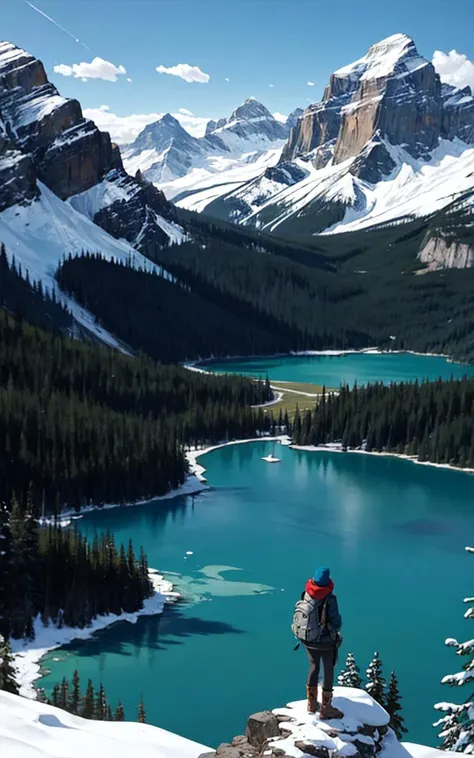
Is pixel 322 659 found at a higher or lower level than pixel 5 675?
higher

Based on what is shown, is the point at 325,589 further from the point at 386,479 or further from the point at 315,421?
the point at 315,421

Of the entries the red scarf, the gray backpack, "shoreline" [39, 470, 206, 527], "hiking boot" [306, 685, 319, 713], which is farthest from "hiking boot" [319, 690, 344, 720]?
"shoreline" [39, 470, 206, 527]

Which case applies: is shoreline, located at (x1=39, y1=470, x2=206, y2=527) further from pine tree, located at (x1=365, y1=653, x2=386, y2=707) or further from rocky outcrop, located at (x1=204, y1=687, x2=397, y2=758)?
rocky outcrop, located at (x1=204, y1=687, x2=397, y2=758)

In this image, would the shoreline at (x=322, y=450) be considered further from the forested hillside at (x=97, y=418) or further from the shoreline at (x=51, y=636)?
the shoreline at (x=51, y=636)

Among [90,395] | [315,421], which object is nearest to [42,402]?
[90,395]

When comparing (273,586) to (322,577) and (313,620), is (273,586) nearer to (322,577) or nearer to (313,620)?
(313,620)

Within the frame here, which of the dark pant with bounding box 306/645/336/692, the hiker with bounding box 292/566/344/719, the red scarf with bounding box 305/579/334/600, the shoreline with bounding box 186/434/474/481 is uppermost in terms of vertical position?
the red scarf with bounding box 305/579/334/600

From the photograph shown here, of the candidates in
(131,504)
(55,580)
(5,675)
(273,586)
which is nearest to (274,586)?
(273,586)
